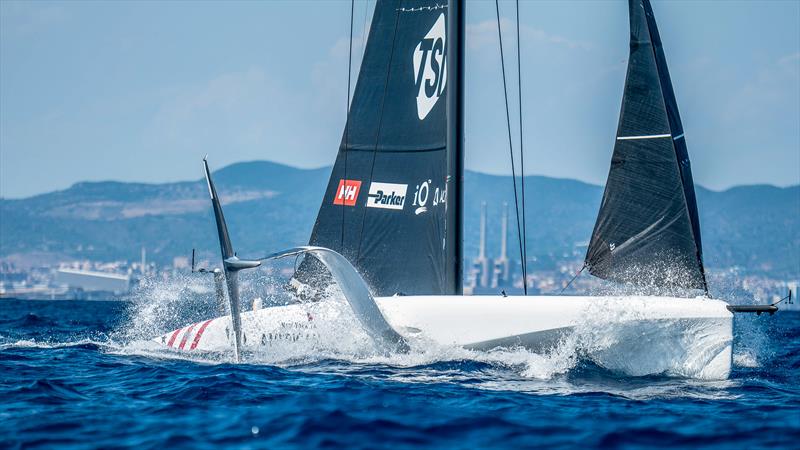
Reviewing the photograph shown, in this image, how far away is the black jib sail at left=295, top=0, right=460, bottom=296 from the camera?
42.2ft

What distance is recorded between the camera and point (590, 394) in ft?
29.9

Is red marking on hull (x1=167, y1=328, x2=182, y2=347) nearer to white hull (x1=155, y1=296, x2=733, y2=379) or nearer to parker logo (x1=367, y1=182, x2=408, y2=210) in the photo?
white hull (x1=155, y1=296, x2=733, y2=379)

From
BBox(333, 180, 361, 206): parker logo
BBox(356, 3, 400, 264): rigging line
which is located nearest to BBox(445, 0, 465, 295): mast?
BBox(356, 3, 400, 264): rigging line

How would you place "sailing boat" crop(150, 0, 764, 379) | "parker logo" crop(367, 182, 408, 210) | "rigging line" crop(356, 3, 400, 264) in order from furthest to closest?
"rigging line" crop(356, 3, 400, 264), "parker logo" crop(367, 182, 408, 210), "sailing boat" crop(150, 0, 764, 379)

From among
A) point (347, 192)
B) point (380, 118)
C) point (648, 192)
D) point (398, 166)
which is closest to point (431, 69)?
point (380, 118)

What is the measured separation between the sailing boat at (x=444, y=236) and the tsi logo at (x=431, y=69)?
0.01 meters

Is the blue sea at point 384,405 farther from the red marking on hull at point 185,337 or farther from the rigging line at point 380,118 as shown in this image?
the rigging line at point 380,118

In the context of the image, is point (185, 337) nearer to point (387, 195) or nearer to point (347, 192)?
point (347, 192)

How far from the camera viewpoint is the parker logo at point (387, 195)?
13.1m

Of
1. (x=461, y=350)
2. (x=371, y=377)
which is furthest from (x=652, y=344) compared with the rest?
(x=371, y=377)

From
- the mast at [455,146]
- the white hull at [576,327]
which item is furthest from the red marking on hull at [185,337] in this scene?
the mast at [455,146]

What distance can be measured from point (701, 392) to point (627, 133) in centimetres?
338

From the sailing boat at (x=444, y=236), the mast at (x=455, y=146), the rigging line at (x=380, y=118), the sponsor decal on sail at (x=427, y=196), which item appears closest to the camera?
the sailing boat at (x=444, y=236)

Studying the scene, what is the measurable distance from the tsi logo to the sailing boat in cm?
1
